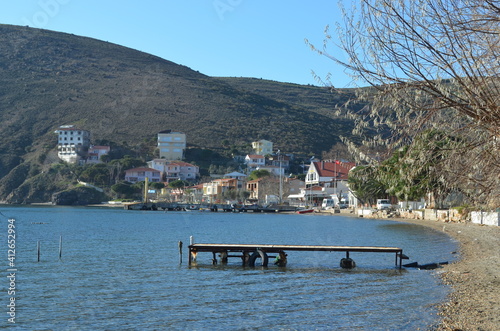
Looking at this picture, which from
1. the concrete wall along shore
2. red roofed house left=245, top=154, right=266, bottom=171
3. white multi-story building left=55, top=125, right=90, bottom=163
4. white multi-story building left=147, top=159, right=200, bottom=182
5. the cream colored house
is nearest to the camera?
the concrete wall along shore

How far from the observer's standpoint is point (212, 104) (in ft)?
573

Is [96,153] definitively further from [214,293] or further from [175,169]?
[214,293]

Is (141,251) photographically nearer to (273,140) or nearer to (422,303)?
(422,303)

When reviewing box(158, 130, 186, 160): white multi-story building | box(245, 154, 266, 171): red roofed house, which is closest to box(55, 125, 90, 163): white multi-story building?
box(158, 130, 186, 160): white multi-story building

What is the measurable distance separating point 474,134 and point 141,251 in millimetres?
24363

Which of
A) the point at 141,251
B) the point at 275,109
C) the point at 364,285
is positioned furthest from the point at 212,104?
the point at 364,285

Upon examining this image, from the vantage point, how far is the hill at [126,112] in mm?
149750

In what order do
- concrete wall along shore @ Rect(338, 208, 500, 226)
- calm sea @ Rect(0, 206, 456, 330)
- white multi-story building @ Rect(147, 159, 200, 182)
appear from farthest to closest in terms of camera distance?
white multi-story building @ Rect(147, 159, 200, 182) → concrete wall along shore @ Rect(338, 208, 500, 226) → calm sea @ Rect(0, 206, 456, 330)

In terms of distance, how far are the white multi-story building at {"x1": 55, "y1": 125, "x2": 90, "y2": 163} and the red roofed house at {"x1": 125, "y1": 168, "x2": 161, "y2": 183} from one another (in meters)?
13.7

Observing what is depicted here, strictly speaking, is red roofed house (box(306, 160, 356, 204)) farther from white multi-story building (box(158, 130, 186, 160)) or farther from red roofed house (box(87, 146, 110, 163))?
red roofed house (box(87, 146, 110, 163))

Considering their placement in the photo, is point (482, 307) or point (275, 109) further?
point (275, 109)

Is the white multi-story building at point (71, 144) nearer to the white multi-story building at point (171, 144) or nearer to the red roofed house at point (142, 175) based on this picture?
the red roofed house at point (142, 175)

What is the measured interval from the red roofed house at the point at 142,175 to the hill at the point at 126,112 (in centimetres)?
1529

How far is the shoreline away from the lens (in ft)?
45.0
